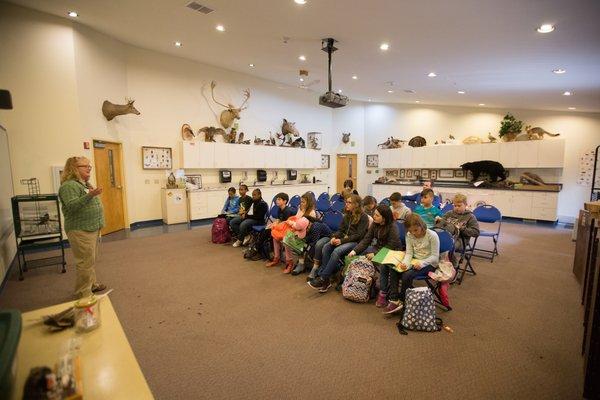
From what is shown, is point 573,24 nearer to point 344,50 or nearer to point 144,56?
point 344,50

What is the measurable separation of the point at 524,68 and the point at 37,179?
31.0 feet

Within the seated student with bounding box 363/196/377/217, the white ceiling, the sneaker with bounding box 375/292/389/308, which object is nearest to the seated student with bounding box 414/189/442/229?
the seated student with bounding box 363/196/377/217

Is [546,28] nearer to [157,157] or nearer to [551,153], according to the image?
[551,153]

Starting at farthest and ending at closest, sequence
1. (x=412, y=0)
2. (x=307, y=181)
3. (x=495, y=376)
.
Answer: (x=307, y=181) → (x=412, y=0) → (x=495, y=376)

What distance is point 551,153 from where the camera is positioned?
8312 mm

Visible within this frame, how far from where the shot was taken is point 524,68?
5938 millimetres

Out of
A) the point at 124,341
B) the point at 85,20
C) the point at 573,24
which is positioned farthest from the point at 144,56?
the point at 573,24

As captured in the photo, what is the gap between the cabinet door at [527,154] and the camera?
852 cm

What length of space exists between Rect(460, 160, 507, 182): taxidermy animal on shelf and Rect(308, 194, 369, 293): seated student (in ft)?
23.7

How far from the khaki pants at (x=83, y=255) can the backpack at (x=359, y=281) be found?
2.85 m

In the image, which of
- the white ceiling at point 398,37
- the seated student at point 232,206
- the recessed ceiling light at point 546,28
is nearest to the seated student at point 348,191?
the seated student at point 232,206

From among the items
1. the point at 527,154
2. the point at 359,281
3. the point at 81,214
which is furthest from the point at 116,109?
the point at 527,154

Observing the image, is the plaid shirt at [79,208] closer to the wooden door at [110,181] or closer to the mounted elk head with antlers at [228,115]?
the wooden door at [110,181]

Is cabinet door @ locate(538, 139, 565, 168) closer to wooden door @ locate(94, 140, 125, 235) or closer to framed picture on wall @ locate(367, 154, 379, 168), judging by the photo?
framed picture on wall @ locate(367, 154, 379, 168)
